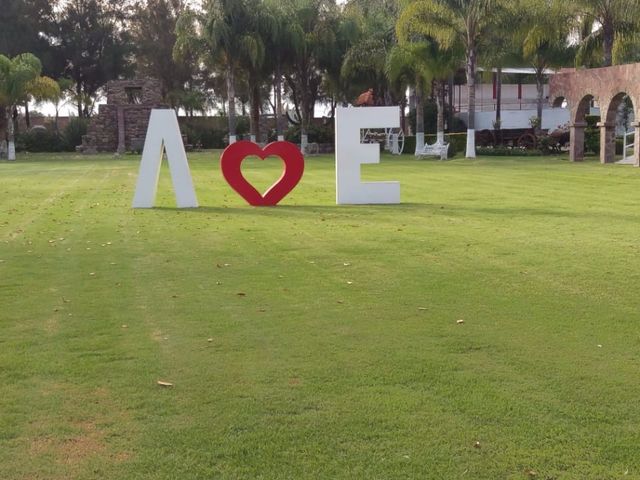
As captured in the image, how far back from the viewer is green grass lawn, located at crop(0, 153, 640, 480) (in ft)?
11.5

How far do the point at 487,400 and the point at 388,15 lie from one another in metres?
41.8

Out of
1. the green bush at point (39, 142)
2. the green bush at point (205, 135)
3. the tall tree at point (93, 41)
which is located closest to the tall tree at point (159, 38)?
the tall tree at point (93, 41)

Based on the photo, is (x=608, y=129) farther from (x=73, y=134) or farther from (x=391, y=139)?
(x=73, y=134)

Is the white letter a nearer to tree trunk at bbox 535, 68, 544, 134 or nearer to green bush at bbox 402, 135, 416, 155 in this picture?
green bush at bbox 402, 135, 416, 155

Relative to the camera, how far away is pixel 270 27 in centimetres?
4100

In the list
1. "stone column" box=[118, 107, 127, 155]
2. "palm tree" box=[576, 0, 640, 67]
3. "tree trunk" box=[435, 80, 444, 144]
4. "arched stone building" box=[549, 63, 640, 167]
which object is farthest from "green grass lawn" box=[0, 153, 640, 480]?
"stone column" box=[118, 107, 127, 155]

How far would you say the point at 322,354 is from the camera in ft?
16.2

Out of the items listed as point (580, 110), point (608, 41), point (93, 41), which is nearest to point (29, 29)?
point (93, 41)

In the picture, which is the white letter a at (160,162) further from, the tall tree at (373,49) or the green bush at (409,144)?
the green bush at (409,144)

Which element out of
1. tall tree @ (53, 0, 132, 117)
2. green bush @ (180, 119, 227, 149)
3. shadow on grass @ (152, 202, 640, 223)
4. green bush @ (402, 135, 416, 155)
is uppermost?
tall tree @ (53, 0, 132, 117)

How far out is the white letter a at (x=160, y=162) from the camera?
44.4ft

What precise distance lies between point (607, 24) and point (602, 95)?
11.3 feet

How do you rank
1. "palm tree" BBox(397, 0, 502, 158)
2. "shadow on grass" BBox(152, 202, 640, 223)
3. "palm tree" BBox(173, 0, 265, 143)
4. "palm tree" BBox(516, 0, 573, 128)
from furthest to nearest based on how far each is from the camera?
1. "palm tree" BBox(173, 0, 265, 143)
2. "palm tree" BBox(397, 0, 502, 158)
3. "palm tree" BBox(516, 0, 573, 128)
4. "shadow on grass" BBox(152, 202, 640, 223)

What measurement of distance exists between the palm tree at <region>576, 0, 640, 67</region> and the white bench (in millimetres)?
7136
